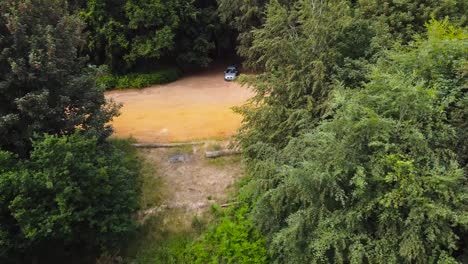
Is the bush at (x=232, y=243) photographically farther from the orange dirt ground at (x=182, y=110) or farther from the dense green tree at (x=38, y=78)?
the orange dirt ground at (x=182, y=110)

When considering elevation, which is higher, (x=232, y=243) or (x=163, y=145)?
(x=163, y=145)

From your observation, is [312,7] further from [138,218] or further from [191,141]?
[138,218]

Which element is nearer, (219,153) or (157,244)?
(157,244)

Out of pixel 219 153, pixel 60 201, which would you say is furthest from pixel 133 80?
pixel 60 201

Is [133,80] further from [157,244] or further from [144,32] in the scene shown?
[157,244]

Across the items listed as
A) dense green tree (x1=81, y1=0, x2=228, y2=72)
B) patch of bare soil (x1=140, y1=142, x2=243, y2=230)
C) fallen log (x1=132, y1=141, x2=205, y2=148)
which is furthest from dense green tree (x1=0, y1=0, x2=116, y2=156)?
dense green tree (x1=81, y1=0, x2=228, y2=72)

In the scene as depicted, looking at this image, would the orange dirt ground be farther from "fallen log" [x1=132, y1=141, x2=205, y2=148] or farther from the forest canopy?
the forest canopy

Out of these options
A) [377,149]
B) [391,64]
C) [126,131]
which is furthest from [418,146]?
[126,131]
